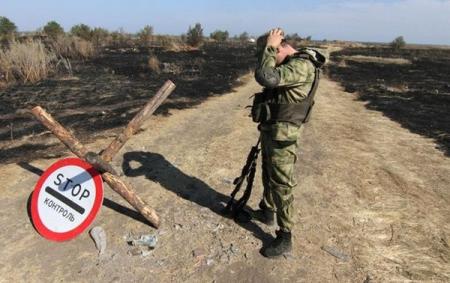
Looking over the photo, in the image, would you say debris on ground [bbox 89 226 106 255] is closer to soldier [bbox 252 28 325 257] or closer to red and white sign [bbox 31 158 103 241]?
red and white sign [bbox 31 158 103 241]

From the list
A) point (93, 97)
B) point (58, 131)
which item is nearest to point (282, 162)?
point (58, 131)

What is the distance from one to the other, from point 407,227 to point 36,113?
167 inches

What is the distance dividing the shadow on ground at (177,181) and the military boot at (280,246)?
0.25 m

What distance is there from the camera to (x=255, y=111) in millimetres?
4184

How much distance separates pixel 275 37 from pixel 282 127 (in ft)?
2.70

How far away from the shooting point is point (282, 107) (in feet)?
13.3

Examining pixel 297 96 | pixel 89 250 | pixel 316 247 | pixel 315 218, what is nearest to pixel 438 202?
pixel 315 218

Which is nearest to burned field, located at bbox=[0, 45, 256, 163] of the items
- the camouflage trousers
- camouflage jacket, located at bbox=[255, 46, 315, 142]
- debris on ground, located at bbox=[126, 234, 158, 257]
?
debris on ground, located at bbox=[126, 234, 158, 257]

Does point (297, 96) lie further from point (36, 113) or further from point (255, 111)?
point (36, 113)

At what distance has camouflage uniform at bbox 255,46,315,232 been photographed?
12.3ft

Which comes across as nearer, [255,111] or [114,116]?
[255,111]

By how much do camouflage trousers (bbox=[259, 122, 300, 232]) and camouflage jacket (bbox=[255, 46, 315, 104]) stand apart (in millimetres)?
283

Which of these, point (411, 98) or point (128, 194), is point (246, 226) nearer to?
point (128, 194)

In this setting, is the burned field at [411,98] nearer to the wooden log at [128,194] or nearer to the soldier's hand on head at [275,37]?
the soldier's hand on head at [275,37]
